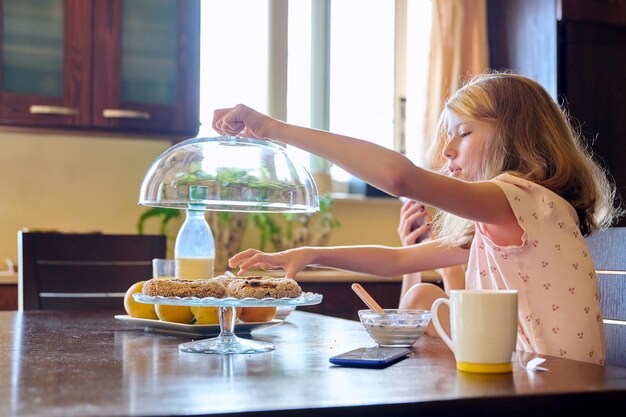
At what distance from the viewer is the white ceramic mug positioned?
2.96 ft

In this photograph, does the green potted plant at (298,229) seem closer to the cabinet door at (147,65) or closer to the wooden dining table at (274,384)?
the cabinet door at (147,65)

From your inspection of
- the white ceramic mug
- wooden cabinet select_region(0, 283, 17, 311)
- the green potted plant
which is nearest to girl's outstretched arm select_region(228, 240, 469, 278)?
the white ceramic mug

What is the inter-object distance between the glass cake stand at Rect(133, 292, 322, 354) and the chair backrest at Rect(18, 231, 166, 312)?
46.9 inches

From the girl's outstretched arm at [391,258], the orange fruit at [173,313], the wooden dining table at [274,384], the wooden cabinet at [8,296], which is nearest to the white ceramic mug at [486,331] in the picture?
the wooden dining table at [274,384]

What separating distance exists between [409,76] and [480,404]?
2843mm

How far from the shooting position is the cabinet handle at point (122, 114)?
10.2ft

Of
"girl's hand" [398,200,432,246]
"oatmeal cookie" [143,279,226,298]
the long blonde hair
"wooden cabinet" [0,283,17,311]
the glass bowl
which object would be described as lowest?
"wooden cabinet" [0,283,17,311]

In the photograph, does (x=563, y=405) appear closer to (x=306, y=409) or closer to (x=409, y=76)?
(x=306, y=409)

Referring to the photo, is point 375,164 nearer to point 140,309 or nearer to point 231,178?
point 231,178

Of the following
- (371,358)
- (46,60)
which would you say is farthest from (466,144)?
(46,60)

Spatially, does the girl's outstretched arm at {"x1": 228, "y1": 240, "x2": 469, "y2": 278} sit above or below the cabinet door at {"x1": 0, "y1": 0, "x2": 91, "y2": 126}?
below

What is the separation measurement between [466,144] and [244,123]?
1.59 feet

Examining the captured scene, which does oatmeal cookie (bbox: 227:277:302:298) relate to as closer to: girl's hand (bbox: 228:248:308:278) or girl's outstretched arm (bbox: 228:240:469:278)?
girl's hand (bbox: 228:248:308:278)

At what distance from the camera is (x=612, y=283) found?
5.33 feet
